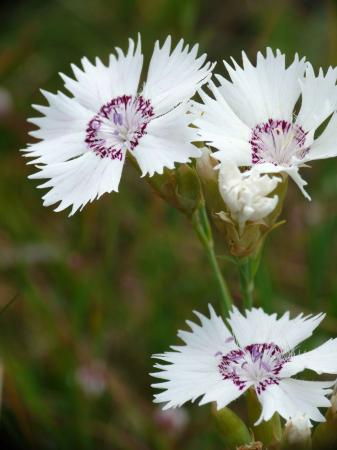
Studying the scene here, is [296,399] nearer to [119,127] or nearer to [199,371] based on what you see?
[199,371]

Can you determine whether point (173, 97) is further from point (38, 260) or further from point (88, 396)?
point (38, 260)

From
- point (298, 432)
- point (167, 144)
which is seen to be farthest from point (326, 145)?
point (298, 432)

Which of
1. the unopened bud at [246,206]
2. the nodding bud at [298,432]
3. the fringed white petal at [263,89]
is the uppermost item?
the fringed white petal at [263,89]

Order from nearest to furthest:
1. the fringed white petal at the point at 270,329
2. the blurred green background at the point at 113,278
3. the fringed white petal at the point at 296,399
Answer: the fringed white petal at the point at 296,399 < the fringed white petal at the point at 270,329 < the blurred green background at the point at 113,278

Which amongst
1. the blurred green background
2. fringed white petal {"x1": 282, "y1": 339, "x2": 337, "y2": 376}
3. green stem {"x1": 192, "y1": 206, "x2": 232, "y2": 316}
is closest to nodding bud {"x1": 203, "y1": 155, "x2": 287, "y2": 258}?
green stem {"x1": 192, "y1": 206, "x2": 232, "y2": 316}

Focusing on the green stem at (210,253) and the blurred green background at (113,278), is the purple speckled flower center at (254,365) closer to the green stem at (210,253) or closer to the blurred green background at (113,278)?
the green stem at (210,253)

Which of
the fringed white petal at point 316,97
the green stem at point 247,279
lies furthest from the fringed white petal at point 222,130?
the green stem at point 247,279

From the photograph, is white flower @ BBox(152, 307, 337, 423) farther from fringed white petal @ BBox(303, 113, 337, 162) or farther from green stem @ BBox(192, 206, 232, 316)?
fringed white petal @ BBox(303, 113, 337, 162)
